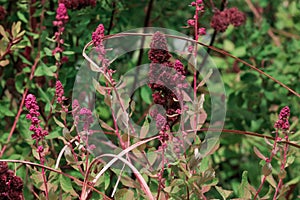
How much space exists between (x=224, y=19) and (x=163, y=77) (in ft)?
1.88

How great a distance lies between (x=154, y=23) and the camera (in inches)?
96.5

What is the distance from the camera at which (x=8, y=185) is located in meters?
1.20

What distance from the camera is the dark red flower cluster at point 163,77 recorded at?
123 centimetres

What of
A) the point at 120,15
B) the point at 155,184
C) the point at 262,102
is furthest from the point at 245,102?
the point at 155,184

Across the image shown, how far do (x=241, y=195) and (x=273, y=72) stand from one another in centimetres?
93

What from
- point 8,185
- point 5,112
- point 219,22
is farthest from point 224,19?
point 8,185

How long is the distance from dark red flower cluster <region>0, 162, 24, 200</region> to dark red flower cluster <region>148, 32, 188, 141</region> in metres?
0.28

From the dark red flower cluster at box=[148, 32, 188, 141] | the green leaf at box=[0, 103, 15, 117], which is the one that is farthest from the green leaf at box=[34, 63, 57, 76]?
the dark red flower cluster at box=[148, 32, 188, 141]

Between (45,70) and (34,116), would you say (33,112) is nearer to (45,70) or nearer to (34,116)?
(34,116)

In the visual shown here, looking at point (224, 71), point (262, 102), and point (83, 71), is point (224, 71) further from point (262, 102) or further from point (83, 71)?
point (83, 71)

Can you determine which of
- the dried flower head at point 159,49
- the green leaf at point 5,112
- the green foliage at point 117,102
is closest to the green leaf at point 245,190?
the green foliage at point 117,102

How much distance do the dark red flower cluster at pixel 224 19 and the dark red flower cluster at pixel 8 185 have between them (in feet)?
2.51

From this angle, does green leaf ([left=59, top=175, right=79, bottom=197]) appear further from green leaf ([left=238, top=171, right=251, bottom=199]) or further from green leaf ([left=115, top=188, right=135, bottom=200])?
green leaf ([left=238, top=171, right=251, bottom=199])

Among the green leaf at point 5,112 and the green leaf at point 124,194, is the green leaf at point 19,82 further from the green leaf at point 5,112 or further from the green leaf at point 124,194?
the green leaf at point 124,194
